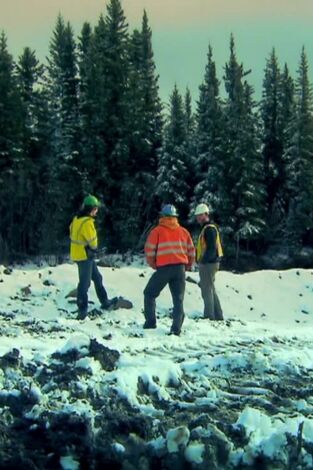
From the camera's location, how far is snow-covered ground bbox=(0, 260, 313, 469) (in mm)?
6836

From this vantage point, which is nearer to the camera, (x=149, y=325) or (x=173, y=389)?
(x=173, y=389)

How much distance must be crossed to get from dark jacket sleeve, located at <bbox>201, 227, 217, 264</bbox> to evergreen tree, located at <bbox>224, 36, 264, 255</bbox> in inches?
1215

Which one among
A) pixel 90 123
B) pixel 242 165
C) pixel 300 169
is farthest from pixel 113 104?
pixel 300 169

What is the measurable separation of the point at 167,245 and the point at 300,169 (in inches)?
1447

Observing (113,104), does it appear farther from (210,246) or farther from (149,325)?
(149,325)

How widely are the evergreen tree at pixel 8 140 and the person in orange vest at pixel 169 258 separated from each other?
31.9m

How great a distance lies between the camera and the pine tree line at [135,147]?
44781 mm

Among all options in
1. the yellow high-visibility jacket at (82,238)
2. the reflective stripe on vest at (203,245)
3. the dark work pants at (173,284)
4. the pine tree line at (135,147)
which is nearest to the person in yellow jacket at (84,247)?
the yellow high-visibility jacket at (82,238)

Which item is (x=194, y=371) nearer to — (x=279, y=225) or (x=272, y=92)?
(x=279, y=225)

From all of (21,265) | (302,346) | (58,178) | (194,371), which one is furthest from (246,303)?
(58,178)

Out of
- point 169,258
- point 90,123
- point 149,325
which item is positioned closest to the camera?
point 169,258

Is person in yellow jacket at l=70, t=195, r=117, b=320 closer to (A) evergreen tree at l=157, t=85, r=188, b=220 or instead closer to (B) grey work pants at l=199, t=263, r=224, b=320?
(B) grey work pants at l=199, t=263, r=224, b=320

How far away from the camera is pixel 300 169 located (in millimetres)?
46875

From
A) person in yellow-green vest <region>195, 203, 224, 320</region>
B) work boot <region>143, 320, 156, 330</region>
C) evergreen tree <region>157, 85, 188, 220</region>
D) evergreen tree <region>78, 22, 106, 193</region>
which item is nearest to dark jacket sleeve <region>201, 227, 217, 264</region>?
person in yellow-green vest <region>195, 203, 224, 320</region>
